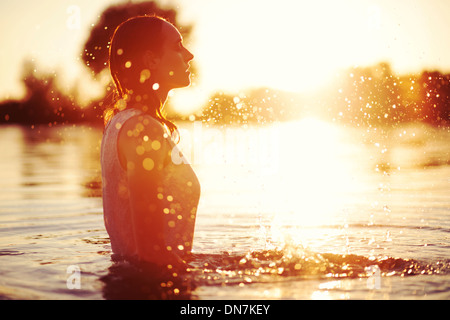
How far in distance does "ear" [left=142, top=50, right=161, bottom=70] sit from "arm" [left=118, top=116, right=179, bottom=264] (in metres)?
0.45

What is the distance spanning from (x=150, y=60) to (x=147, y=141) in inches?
24.8

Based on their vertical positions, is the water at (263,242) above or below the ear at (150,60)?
below

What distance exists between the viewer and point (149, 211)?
358cm

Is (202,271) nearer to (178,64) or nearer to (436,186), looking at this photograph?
(178,64)

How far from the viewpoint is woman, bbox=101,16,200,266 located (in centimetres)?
369

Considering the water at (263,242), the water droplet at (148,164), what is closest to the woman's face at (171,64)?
the water droplet at (148,164)

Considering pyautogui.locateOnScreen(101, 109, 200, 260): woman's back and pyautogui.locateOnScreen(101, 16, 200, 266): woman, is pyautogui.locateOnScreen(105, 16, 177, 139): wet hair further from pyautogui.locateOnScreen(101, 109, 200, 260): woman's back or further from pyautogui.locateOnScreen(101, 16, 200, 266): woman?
pyautogui.locateOnScreen(101, 109, 200, 260): woman's back

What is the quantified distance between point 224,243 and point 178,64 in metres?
2.85

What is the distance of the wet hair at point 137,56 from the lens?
13.1 ft

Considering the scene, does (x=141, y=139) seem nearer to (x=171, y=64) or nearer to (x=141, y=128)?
(x=141, y=128)

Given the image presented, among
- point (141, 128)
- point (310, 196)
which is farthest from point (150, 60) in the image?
point (310, 196)

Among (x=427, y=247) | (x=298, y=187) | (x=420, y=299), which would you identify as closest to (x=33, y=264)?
(x=420, y=299)

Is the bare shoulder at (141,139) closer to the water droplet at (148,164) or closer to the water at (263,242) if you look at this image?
the water droplet at (148,164)

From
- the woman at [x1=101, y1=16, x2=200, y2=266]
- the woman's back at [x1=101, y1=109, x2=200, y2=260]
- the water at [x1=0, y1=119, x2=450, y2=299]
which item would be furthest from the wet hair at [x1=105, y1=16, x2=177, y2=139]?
the water at [x1=0, y1=119, x2=450, y2=299]
